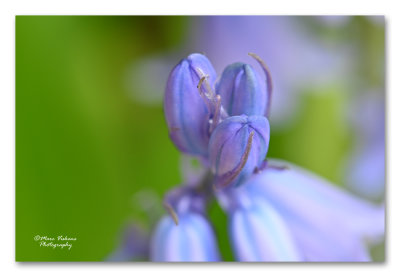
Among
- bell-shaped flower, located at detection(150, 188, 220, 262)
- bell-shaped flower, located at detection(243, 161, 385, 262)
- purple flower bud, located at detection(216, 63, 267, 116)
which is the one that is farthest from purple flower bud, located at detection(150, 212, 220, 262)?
purple flower bud, located at detection(216, 63, 267, 116)

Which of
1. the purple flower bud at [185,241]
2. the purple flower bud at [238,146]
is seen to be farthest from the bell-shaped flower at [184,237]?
the purple flower bud at [238,146]

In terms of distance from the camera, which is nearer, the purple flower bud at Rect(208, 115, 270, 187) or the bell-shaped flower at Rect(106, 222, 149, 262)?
the purple flower bud at Rect(208, 115, 270, 187)

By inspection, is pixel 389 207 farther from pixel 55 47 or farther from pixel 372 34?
pixel 55 47

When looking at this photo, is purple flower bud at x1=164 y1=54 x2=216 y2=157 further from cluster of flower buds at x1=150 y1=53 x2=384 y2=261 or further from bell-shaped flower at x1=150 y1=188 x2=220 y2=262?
bell-shaped flower at x1=150 y1=188 x2=220 y2=262

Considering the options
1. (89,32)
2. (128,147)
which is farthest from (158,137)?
(89,32)

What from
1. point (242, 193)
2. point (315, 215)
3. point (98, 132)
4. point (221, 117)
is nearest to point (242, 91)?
point (221, 117)

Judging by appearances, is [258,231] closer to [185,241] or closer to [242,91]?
[185,241]

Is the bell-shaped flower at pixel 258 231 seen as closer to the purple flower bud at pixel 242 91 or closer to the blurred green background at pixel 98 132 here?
the purple flower bud at pixel 242 91
